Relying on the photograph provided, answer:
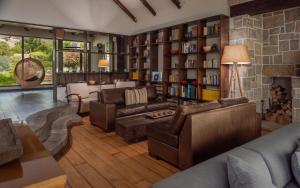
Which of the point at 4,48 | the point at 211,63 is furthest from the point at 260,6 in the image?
the point at 4,48

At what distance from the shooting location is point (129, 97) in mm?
5086

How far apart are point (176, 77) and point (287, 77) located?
8.66ft

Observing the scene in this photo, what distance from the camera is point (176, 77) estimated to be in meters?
6.25

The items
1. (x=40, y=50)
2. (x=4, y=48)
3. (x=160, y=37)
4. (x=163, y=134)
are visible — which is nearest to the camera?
(x=163, y=134)

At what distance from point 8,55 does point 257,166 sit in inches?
443

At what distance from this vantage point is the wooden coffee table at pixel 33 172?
2.72 feet

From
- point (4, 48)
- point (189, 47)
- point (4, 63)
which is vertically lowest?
point (189, 47)

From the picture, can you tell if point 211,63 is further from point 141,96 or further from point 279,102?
point 141,96

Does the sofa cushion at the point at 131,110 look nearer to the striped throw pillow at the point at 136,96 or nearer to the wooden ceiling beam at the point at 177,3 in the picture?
the striped throw pillow at the point at 136,96

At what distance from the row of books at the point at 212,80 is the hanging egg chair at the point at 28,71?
18.6 ft

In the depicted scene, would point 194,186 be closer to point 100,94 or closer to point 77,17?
point 100,94

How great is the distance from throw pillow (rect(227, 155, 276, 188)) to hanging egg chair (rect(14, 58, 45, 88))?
25.9 ft

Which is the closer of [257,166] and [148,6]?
[257,166]

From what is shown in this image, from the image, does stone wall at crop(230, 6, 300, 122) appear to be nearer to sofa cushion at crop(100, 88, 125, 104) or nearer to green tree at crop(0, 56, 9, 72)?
sofa cushion at crop(100, 88, 125, 104)
